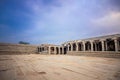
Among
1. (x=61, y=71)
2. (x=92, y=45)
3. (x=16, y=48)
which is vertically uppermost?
(x=92, y=45)

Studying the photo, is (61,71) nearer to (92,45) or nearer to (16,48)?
(92,45)

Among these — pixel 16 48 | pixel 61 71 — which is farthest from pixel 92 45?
pixel 16 48

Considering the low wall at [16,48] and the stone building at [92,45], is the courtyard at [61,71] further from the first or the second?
the low wall at [16,48]

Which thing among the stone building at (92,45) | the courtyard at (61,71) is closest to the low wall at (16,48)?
the stone building at (92,45)

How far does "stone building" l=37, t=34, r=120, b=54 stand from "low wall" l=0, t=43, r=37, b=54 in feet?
14.3

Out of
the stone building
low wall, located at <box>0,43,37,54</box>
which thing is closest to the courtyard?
the stone building

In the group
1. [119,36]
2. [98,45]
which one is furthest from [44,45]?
[119,36]

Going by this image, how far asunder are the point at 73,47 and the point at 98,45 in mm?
11260

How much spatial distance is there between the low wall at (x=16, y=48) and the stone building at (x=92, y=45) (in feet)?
14.3

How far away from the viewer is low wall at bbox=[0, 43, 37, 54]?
127ft

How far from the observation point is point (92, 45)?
26953 millimetres

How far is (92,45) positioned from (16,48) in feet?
107

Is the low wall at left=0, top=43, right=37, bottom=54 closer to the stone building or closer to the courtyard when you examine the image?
the stone building

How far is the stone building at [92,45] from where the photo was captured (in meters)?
22.3
